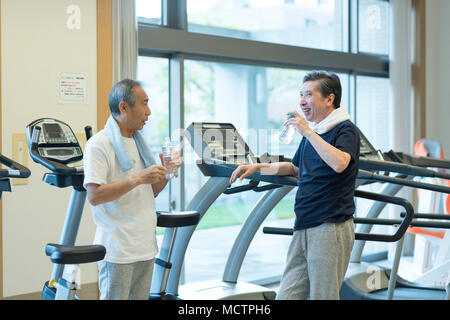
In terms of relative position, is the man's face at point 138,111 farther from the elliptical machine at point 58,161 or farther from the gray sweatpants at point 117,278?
the gray sweatpants at point 117,278

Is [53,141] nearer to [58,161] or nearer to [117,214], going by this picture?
[58,161]

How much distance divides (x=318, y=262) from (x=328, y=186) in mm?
317

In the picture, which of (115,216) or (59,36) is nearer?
(115,216)

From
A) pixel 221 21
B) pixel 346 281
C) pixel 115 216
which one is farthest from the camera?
pixel 221 21

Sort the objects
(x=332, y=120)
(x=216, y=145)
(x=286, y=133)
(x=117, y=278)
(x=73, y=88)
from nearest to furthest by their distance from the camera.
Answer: (x=117, y=278) < (x=332, y=120) < (x=286, y=133) < (x=216, y=145) < (x=73, y=88)

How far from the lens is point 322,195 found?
2.21m

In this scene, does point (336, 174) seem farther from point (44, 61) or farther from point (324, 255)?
point (44, 61)

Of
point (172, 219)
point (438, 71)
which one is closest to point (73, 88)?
point (172, 219)

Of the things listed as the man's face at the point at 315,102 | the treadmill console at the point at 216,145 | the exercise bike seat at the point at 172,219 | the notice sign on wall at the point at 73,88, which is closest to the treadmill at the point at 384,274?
the treadmill console at the point at 216,145

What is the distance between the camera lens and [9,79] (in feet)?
11.2

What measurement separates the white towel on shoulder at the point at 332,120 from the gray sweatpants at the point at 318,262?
402 mm

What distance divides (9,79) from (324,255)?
2.34 metres

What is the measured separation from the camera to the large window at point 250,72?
4293 millimetres

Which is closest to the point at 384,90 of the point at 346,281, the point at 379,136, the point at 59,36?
the point at 379,136
